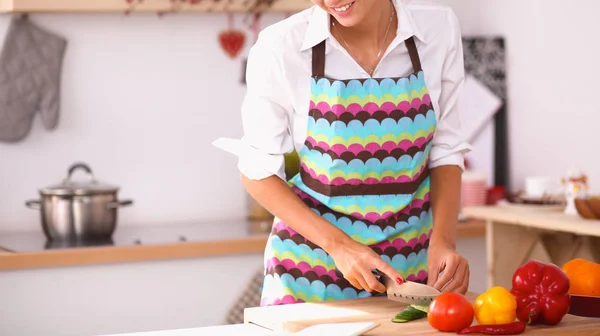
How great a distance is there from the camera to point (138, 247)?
3143 millimetres

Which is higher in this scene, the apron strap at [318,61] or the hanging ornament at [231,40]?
the hanging ornament at [231,40]

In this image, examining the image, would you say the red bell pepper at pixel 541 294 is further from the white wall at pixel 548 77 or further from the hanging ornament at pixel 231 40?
the hanging ornament at pixel 231 40

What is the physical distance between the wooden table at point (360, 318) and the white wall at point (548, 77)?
180 centimetres

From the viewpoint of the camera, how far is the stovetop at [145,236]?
320 centimetres

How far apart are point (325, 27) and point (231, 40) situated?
199 cm

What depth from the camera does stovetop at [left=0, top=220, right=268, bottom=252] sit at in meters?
3.20

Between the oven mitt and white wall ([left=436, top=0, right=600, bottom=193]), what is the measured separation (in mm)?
1700

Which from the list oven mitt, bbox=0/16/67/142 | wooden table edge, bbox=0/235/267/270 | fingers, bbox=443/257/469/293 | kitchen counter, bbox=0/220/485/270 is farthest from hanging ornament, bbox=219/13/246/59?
fingers, bbox=443/257/469/293

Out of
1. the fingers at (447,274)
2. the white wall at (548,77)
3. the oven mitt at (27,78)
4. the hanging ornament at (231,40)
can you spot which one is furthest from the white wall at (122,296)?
Answer: the fingers at (447,274)

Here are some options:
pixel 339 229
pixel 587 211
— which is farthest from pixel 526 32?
pixel 339 229

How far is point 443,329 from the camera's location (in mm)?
1547

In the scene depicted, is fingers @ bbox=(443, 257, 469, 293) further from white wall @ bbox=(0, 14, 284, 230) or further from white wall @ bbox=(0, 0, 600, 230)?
white wall @ bbox=(0, 14, 284, 230)

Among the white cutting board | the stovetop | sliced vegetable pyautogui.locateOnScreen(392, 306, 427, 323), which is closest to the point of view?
the white cutting board

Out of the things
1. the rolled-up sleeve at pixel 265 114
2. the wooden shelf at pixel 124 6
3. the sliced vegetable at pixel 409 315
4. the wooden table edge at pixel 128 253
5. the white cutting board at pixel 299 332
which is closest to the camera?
the white cutting board at pixel 299 332
